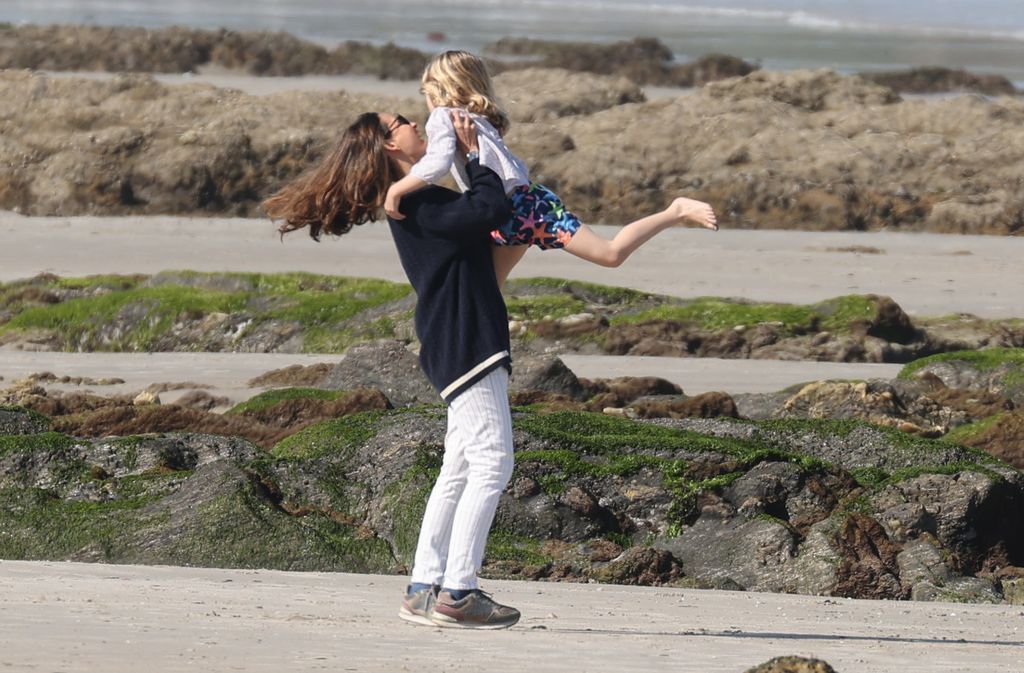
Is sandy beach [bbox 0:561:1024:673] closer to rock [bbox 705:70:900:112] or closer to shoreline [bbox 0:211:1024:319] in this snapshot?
shoreline [bbox 0:211:1024:319]

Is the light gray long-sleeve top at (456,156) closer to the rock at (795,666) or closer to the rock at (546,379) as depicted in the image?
the rock at (795,666)

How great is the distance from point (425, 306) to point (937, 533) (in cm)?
360

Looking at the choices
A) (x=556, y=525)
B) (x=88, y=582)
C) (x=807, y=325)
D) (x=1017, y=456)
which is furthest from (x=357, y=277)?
(x=88, y=582)

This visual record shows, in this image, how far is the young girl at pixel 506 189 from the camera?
530 centimetres

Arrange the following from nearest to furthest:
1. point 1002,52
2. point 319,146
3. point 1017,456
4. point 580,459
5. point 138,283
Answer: point 580,459, point 1017,456, point 138,283, point 319,146, point 1002,52

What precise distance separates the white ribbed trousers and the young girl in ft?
1.44

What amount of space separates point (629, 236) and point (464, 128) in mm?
605

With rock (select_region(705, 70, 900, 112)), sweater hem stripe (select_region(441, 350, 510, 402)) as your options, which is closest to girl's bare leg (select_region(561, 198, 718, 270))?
sweater hem stripe (select_region(441, 350, 510, 402))

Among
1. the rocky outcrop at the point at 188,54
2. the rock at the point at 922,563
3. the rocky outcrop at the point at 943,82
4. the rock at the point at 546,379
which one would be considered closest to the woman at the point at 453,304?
the rock at the point at 922,563

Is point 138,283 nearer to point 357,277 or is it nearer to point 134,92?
point 357,277

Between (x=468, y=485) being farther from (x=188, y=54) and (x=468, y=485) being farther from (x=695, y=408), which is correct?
(x=188, y=54)

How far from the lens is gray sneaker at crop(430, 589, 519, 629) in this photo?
550cm

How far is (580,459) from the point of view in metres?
8.62

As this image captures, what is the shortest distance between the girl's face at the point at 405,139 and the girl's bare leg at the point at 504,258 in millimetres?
386
